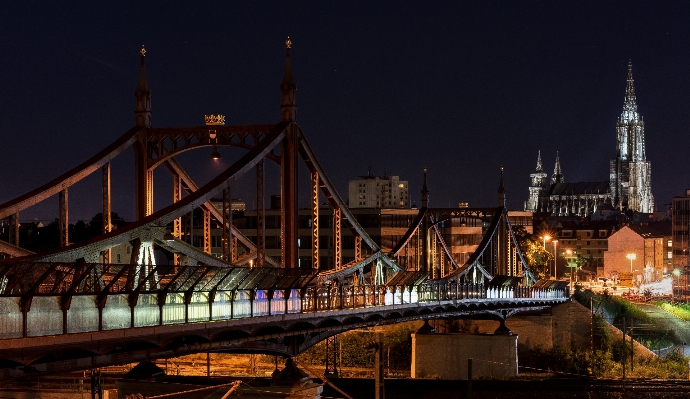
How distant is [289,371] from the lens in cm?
5625

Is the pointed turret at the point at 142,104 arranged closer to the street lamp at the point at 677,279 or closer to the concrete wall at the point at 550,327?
the concrete wall at the point at 550,327

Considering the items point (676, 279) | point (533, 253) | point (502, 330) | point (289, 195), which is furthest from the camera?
point (676, 279)

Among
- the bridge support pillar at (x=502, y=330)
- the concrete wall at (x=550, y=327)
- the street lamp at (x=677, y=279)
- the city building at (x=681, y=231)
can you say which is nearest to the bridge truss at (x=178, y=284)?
the bridge support pillar at (x=502, y=330)

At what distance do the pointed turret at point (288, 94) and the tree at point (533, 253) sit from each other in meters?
97.3

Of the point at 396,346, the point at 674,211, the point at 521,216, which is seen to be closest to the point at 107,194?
the point at 396,346

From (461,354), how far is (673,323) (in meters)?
42.6

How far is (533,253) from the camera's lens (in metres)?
157

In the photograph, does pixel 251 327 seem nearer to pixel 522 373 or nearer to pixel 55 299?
pixel 55 299

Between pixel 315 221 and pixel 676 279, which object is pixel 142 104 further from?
pixel 676 279

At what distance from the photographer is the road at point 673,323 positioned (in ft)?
386

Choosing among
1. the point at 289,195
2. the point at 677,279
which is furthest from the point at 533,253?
the point at 289,195

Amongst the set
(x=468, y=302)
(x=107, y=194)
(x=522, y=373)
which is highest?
(x=107, y=194)

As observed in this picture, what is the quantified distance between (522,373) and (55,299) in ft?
191

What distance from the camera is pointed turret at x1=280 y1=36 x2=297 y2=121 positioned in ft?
194
